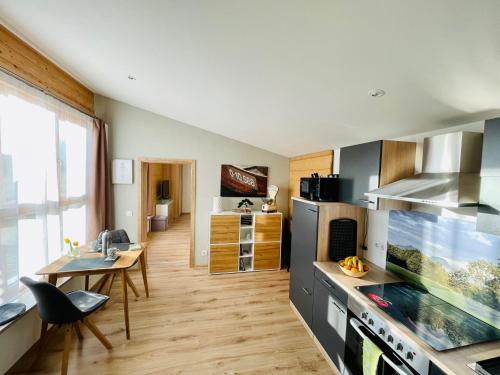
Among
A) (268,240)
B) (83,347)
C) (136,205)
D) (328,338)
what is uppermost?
(136,205)

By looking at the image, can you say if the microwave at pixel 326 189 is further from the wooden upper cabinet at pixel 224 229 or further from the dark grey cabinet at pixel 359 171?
the wooden upper cabinet at pixel 224 229

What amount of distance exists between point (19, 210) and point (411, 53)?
3.25m

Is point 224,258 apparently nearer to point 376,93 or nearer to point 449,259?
point 449,259

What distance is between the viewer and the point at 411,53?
1042 millimetres

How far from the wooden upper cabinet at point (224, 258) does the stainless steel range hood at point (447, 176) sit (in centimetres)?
275

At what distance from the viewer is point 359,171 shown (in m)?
2.01

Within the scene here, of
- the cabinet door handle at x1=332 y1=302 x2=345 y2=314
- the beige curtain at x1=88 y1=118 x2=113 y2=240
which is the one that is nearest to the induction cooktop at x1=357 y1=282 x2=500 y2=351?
the cabinet door handle at x1=332 y1=302 x2=345 y2=314

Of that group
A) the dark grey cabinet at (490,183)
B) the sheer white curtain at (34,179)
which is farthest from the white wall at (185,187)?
the dark grey cabinet at (490,183)

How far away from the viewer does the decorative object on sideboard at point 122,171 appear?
369 cm

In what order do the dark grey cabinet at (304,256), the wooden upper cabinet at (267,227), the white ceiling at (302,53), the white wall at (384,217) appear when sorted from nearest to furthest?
1. the white ceiling at (302,53)
2. the white wall at (384,217)
3. the dark grey cabinet at (304,256)
4. the wooden upper cabinet at (267,227)

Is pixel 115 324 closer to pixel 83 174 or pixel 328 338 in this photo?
pixel 83 174

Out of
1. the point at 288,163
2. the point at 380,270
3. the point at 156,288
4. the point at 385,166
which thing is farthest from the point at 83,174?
the point at 380,270

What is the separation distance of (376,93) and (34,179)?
3.22 metres

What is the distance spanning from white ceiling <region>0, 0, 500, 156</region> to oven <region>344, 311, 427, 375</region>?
161cm
